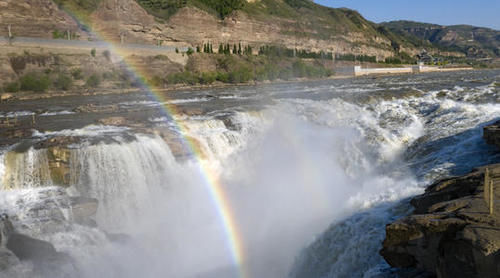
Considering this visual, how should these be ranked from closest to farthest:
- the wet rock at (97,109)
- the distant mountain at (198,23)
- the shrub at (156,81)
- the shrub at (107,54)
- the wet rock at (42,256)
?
the wet rock at (42,256) → the wet rock at (97,109) → the shrub at (156,81) → the shrub at (107,54) → the distant mountain at (198,23)

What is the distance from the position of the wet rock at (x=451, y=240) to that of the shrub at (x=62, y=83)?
3068 centimetres

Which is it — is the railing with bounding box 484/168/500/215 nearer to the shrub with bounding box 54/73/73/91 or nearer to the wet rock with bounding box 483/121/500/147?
the wet rock with bounding box 483/121/500/147

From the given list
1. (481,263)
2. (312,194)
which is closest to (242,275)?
(312,194)

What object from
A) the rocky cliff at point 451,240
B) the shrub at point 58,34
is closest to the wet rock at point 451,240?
the rocky cliff at point 451,240

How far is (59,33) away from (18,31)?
178 inches

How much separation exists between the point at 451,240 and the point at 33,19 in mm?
45936

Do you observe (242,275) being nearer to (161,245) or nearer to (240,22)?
(161,245)

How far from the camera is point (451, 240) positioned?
423 cm

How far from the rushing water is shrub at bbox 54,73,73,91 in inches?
737

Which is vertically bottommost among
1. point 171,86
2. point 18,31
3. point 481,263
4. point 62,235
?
point 62,235

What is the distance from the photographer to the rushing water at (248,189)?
7.04 m

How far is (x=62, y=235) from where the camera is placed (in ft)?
23.3

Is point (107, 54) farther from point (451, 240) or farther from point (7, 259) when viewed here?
point (451, 240)

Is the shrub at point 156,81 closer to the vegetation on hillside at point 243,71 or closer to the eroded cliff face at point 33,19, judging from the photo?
the vegetation on hillside at point 243,71
